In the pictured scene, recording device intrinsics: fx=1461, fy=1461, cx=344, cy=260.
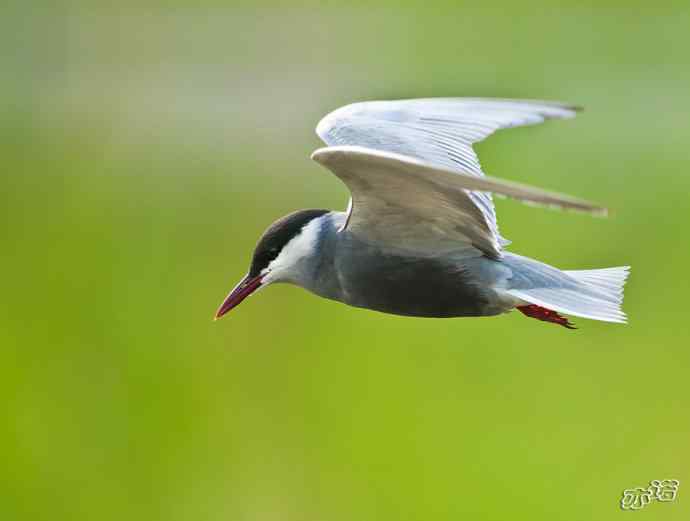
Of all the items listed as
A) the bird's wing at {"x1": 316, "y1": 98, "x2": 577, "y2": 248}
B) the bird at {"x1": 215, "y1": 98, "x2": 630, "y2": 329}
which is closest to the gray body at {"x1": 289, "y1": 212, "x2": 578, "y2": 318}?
the bird at {"x1": 215, "y1": 98, "x2": 630, "y2": 329}

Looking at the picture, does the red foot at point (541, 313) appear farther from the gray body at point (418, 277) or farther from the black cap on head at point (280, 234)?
the black cap on head at point (280, 234)

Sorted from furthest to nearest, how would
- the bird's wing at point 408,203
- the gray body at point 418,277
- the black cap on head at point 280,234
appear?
the black cap on head at point 280,234, the gray body at point 418,277, the bird's wing at point 408,203

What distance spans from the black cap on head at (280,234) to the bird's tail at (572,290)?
0.39 m

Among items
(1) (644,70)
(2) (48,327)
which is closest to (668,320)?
(2) (48,327)

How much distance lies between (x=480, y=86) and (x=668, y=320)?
119 inches

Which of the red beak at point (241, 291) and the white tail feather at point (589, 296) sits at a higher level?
the white tail feather at point (589, 296)

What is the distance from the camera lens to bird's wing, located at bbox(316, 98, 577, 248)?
110 inches

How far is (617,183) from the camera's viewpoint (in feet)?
22.4

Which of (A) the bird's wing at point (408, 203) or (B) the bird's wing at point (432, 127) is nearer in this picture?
(A) the bird's wing at point (408, 203)

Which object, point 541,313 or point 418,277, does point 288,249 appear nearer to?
Result: point 418,277

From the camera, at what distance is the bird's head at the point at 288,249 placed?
2.71 metres

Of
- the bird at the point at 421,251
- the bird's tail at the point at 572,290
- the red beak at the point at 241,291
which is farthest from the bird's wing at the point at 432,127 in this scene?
the red beak at the point at 241,291

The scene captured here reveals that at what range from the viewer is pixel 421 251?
2625mm

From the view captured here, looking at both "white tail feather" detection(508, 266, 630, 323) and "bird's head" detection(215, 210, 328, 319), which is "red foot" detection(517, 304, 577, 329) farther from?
"bird's head" detection(215, 210, 328, 319)
